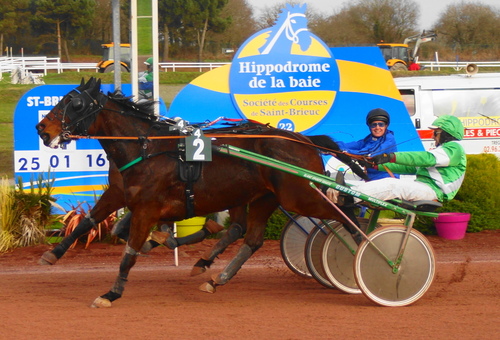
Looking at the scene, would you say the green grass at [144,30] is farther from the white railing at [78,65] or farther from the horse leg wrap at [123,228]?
the white railing at [78,65]

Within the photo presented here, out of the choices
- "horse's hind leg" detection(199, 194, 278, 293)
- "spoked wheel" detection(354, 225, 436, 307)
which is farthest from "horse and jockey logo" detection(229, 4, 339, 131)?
"spoked wheel" detection(354, 225, 436, 307)

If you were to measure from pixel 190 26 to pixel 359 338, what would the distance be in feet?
107

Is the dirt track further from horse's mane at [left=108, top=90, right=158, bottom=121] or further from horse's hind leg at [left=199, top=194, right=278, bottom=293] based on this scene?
horse's mane at [left=108, top=90, right=158, bottom=121]

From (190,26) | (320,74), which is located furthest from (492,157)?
(190,26)

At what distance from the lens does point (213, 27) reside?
36.1m

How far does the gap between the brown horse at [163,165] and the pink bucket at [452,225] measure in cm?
333

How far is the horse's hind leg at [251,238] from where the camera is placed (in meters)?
6.18

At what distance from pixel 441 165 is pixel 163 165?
225cm

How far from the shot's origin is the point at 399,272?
5.66 metres

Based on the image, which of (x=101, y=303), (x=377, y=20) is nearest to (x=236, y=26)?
(x=377, y=20)

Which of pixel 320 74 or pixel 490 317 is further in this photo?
pixel 320 74

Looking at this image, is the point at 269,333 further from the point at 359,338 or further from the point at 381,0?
the point at 381,0

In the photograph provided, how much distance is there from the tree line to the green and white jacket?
88.6 feet

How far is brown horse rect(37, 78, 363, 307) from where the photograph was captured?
19.1 feet
